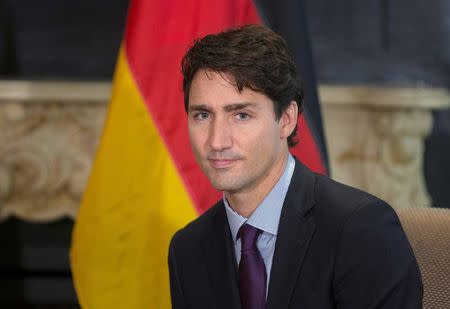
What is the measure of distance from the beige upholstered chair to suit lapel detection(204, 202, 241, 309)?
0.33 m

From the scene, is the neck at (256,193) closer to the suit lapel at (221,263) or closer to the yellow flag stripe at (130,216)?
the suit lapel at (221,263)

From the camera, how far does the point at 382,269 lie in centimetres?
119

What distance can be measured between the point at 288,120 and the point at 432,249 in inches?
13.6

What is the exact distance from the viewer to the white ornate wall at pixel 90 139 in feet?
10.8

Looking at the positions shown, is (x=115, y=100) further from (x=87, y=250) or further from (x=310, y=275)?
(x=310, y=275)

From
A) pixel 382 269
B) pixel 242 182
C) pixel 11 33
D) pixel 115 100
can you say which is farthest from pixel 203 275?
pixel 11 33

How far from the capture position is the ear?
4.34 feet

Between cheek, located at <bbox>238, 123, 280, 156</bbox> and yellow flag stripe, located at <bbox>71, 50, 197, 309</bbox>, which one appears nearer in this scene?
cheek, located at <bbox>238, 123, 280, 156</bbox>

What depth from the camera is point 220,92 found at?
1255mm

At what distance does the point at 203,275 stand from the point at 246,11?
1.09 meters

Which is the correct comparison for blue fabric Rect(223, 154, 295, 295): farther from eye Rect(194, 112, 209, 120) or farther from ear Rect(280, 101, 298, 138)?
eye Rect(194, 112, 209, 120)

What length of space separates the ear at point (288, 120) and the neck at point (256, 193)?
4 cm

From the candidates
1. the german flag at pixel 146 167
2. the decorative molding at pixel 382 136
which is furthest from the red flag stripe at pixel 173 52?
the decorative molding at pixel 382 136

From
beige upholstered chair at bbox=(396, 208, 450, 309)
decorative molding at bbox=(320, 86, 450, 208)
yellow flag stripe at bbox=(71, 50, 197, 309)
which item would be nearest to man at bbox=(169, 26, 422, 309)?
beige upholstered chair at bbox=(396, 208, 450, 309)
